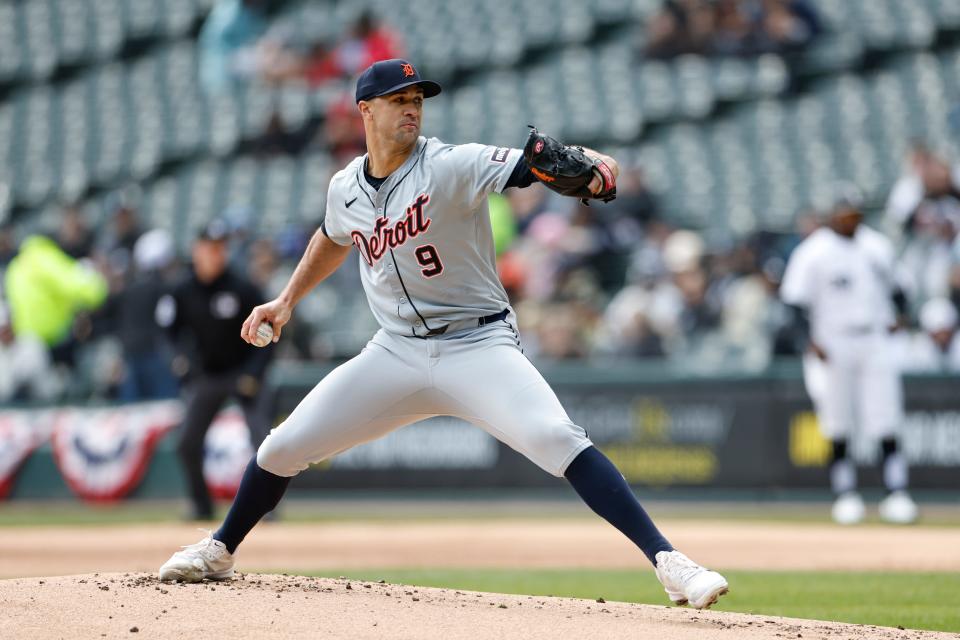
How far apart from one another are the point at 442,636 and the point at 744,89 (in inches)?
523

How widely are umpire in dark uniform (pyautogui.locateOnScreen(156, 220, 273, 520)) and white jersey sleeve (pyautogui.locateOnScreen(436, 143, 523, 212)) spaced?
247 inches

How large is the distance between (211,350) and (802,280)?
175 inches

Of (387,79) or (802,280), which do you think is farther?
(802,280)

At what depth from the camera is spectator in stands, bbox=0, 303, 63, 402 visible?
15.1m

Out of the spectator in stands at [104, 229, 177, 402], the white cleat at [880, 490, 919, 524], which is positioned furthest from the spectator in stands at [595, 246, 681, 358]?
the spectator in stands at [104, 229, 177, 402]

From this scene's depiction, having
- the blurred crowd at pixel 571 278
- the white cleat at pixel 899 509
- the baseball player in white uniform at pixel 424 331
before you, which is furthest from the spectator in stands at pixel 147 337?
the baseball player in white uniform at pixel 424 331

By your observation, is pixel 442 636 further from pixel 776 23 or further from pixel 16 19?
pixel 16 19

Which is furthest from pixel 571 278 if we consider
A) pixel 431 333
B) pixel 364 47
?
pixel 431 333

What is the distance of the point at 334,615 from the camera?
507 cm

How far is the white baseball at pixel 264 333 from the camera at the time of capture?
5.68 metres

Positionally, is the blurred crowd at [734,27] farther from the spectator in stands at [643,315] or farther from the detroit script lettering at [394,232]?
the detroit script lettering at [394,232]

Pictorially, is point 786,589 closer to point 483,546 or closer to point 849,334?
point 483,546

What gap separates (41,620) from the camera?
4.88 m

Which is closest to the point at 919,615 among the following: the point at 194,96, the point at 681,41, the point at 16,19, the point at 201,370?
the point at 201,370
